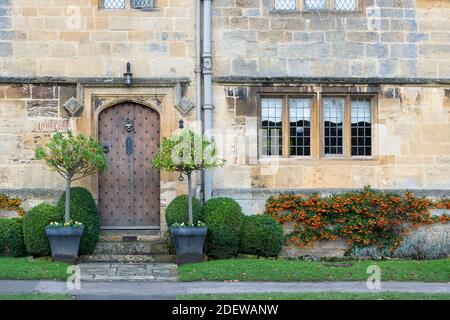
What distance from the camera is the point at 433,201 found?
15547 mm

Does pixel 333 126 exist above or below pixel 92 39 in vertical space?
below

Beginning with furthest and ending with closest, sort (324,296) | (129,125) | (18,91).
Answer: (129,125), (18,91), (324,296)

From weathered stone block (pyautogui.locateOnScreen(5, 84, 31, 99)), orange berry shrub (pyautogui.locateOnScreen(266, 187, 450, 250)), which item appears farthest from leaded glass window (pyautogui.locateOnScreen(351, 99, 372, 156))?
weathered stone block (pyautogui.locateOnScreen(5, 84, 31, 99))

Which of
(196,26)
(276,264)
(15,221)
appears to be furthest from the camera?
(196,26)

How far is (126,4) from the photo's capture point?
15305 millimetres

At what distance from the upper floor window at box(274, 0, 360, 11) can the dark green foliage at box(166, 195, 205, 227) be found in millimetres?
4441

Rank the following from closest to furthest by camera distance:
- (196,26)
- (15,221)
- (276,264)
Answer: (276,264) < (15,221) < (196,26)

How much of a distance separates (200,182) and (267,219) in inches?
61.1

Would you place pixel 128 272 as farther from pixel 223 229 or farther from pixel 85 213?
pixel 223 229

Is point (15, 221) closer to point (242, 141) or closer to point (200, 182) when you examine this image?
point (200, 182)

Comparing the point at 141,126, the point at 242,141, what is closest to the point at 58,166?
the point at 141,126

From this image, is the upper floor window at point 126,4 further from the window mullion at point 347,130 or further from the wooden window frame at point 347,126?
the window mullion at point 347,130

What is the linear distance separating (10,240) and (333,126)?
679cm

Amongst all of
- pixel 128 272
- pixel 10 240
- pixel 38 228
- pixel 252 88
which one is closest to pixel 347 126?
pixel 252 88
